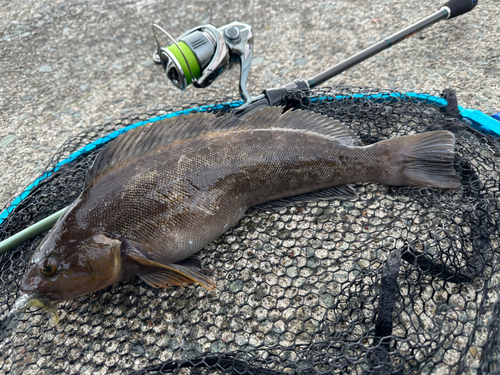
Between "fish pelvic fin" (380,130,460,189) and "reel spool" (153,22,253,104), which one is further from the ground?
"reel spool" (153,22,253,104)

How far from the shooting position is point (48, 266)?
2.03 metres

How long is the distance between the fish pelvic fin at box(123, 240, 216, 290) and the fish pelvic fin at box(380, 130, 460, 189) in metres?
1.52

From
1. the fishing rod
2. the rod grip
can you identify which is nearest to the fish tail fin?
the fishing rod

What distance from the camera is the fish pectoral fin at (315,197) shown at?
2.57 meters

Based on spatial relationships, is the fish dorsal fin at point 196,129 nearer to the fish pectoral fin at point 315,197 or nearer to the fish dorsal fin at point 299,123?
the fish dorsal fin at point 299,123

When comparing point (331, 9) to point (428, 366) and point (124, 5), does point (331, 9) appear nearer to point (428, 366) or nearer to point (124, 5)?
point (124, 5)

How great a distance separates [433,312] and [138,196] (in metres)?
1.89

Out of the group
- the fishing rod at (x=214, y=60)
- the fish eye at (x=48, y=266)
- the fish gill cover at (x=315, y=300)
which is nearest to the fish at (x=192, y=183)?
the fish eye at (x=48, y=266)

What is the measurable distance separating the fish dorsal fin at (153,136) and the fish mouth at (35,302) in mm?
685

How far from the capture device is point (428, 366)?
1965mm

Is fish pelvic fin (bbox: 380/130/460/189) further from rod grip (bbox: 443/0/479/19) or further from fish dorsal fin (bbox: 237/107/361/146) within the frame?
rod grip (bbox: 443/0/479/19)

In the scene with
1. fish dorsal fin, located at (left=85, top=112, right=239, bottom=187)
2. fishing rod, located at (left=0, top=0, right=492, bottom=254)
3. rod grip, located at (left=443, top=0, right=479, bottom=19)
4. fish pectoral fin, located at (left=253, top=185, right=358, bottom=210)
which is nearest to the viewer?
fish dorsal fin, located at (left=85, top=112, right=239, bottom=187)

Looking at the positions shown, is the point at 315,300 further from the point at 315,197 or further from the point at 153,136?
the point at 153,136

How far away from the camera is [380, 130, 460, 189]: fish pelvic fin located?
2391 mm
